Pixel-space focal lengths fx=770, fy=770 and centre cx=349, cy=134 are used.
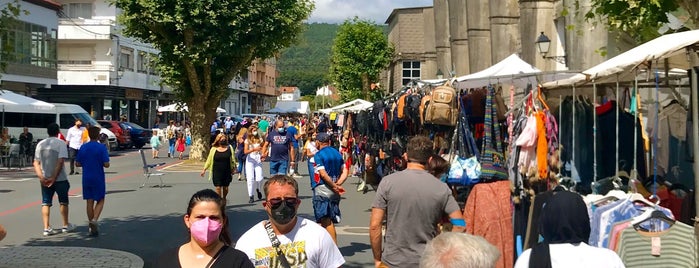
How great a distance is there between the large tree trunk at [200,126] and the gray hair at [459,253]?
24858mm

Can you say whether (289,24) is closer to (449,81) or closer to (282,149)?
(282,149)

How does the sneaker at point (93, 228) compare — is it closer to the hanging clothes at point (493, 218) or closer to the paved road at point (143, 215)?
the paved road at point (143, 215)

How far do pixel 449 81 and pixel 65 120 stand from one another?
1018 inches

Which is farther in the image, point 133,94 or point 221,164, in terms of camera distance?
point 133,94

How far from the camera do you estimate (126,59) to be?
51594 mm

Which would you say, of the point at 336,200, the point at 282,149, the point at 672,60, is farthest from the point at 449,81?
the point at 282,149

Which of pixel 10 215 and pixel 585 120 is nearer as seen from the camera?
pixel 585 120

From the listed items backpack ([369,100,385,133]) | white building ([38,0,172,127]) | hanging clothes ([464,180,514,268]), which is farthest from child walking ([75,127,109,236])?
white building ([38,0,172,127])

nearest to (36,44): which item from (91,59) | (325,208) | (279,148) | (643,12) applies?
(91,59)

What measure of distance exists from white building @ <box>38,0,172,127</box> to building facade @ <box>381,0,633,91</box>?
26.4 metres

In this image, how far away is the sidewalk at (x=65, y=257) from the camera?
8.87 metres

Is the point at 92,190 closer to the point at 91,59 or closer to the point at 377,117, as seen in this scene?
the point at 377,117

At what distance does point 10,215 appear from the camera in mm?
13578

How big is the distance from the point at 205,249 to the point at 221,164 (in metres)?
9.36
